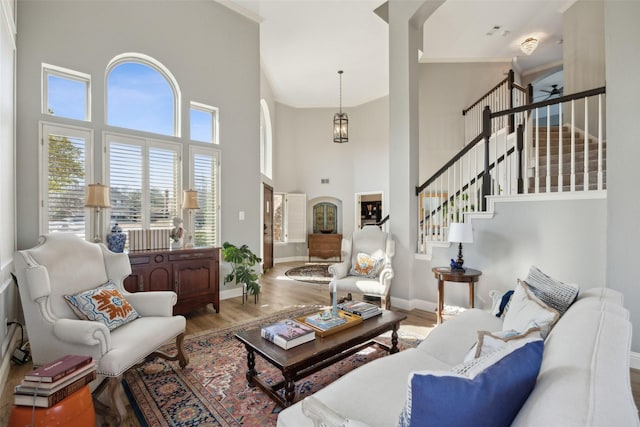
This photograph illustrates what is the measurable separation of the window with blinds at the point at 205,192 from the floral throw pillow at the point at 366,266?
6.80 ft

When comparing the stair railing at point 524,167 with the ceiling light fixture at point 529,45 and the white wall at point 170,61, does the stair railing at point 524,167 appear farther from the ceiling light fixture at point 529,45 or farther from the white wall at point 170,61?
the white wall at point 170,61

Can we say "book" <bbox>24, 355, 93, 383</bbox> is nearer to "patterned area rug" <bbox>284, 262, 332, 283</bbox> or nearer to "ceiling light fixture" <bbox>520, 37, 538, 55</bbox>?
"patterned area rug" <bbox>284, 262, 332, 283</bbox>

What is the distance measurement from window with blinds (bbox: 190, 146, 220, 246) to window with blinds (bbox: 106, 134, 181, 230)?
0.24 metres

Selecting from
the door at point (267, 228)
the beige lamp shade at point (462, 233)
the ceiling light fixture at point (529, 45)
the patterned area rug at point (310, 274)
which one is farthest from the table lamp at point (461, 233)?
the ceiling light fixture at point (529, 45)

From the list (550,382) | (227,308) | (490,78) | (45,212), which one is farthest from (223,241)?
(490,78)

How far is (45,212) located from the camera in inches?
123

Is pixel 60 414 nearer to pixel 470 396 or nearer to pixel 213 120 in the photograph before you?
pixel 470 396

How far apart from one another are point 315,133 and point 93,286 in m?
7.33

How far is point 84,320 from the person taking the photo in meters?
2.12

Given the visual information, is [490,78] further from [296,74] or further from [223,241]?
[223,241]

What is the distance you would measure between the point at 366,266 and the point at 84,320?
2904 mm

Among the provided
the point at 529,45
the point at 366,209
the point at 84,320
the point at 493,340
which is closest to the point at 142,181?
the point at 84,320

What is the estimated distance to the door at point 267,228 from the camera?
736 cm

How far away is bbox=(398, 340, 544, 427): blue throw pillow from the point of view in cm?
78
